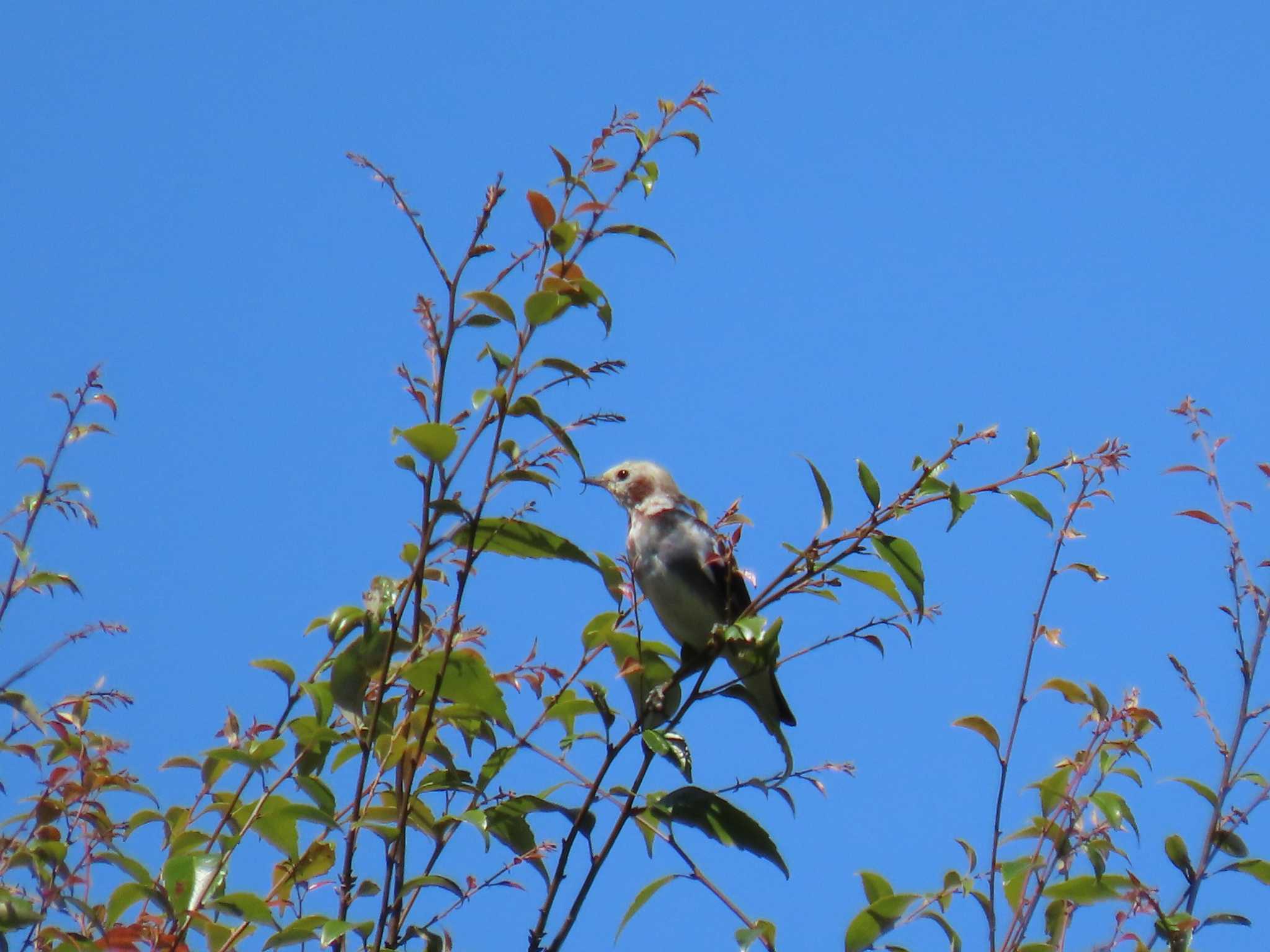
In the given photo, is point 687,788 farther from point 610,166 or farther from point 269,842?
point 610,166

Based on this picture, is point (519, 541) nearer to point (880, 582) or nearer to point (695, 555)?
point (880, 582)

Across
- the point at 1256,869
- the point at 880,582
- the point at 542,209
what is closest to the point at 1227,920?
the point at 1256,869

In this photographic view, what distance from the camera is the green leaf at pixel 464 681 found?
2.56 m

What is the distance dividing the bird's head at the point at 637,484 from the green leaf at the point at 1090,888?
3.19m

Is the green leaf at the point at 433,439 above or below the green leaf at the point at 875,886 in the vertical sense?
above

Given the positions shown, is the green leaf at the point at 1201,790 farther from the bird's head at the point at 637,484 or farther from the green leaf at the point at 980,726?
the bird's head at the point at 637,484

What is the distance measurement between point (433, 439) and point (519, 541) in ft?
1.13

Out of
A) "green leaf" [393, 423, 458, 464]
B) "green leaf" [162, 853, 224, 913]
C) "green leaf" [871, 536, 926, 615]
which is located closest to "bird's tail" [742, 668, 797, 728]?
"green leaf" [871, 536, 926, 615]

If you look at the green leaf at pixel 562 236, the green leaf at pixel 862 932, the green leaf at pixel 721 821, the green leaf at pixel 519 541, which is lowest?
the green leaf at pixel 862 932

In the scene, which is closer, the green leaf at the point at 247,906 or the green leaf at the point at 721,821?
the green leaf at the point at 247,906

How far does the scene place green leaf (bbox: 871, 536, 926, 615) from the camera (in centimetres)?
274

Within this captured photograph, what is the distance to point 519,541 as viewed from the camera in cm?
273

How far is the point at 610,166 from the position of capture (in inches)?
119

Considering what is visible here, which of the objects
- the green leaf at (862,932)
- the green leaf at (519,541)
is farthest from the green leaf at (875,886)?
the green leaf at (519,541)
